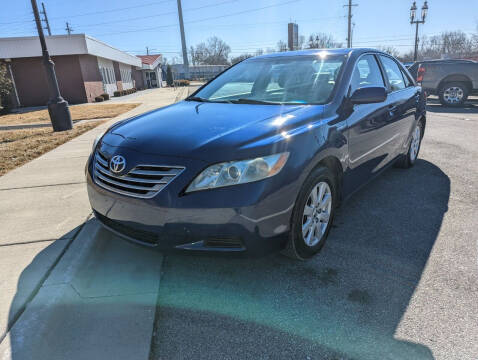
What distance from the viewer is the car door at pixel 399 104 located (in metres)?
3.97

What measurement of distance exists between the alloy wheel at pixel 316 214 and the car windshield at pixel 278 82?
0.78 meters

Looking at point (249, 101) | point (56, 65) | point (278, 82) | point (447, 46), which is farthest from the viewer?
point (447, 46)

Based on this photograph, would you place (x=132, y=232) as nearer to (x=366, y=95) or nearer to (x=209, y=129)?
(x=209, y=129)

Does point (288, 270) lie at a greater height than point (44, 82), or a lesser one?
lesser

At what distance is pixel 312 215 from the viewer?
266 cm

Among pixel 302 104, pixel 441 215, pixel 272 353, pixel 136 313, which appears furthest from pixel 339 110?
pixel 136 313

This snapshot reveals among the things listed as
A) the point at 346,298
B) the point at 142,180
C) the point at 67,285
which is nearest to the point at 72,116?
the point at 67,285

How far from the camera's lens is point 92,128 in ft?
32.5

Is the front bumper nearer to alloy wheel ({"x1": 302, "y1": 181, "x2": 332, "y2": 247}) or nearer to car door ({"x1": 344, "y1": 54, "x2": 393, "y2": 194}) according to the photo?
alloy wheel ({"x1": 302, "y1": 181, "x2": 332, "y2": 247})

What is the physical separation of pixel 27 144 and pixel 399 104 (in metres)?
7.61

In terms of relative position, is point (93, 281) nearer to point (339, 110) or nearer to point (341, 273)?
point (341, 273)

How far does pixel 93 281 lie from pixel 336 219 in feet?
7.63

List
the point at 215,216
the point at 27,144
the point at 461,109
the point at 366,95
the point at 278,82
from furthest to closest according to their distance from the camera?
the point at 461,109 → the point at 27,144 → the point at 278,82 → the point at 366,95 → the point at 215,216

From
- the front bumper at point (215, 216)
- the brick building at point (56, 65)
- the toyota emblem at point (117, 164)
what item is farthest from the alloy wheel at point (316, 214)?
the brick building at point (56, 65)
